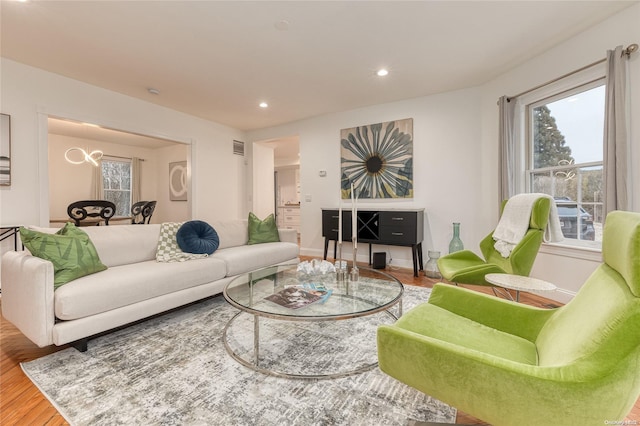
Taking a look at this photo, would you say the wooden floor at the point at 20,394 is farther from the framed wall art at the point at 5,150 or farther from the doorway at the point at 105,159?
the doorway at the point at 105,159

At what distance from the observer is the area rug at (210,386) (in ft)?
4.32

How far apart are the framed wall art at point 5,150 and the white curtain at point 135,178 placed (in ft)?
14.3

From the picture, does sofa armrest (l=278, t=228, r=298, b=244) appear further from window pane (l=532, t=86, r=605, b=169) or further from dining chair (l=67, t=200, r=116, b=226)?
window pane (l=532, t=86, r=605, b=169)

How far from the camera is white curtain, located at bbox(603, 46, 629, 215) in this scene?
2.24 meters

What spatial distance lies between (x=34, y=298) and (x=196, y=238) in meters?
1.27

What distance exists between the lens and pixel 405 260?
4332 millimetres

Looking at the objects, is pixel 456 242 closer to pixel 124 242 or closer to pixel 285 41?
pixel 285 41

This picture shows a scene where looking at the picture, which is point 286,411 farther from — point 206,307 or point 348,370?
point 206,307

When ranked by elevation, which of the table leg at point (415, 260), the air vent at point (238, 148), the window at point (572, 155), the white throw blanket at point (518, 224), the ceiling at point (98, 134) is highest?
the ceiling at point (98, 134)

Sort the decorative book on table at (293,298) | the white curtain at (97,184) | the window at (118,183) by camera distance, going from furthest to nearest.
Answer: the window at (118,183)
the white curtain at (97,184)
the decorative book on table at (293,298)

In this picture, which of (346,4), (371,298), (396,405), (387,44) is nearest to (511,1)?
(387,44)

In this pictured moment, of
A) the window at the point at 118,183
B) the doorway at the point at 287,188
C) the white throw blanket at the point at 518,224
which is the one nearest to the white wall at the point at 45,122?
the window at the point at 118,183

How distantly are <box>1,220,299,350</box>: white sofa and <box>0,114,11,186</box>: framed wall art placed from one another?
4.65 ft

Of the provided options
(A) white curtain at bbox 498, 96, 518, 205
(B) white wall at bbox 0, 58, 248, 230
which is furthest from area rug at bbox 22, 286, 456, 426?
(A) white curtain at bbox 498, 96, 518, 205
